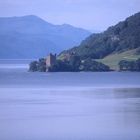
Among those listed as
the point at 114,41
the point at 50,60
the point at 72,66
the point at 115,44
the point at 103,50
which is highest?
the point at 114,41

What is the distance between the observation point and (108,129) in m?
25.8

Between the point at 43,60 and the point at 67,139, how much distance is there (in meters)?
60.5

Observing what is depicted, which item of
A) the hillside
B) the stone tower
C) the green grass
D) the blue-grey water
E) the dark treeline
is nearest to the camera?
the blue-grey water

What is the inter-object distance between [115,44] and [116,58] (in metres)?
11.1

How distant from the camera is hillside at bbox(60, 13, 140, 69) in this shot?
91.5 m

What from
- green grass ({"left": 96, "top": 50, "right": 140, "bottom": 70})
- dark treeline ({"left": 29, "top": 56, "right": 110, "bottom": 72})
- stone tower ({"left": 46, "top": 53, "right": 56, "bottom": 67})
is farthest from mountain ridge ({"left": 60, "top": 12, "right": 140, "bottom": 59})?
stone tower ({"left": 46, "top": 53, "right": 56, "bottom": 67})

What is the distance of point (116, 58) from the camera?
89.6m

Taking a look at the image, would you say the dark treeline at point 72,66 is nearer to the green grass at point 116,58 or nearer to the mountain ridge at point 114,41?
the green grass at point 116,58

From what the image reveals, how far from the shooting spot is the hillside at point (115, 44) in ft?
300

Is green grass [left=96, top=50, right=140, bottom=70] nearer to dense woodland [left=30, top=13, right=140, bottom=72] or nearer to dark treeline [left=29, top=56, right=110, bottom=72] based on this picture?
dense woodland [left=30, top=13, right=140, bottom=72]

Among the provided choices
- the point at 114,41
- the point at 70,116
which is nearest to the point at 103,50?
the point at 114,41

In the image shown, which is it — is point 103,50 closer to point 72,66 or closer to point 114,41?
point 114,41

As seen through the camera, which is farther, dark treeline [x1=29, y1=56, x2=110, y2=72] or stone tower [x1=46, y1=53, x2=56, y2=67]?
dark treeline [x1=29, y1=56, x2=110, y2=72]

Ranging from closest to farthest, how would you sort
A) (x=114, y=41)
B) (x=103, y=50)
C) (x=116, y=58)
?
1. (x=116, y=58)
2. (x=103, y=50)
3. (x=114, y=41)
